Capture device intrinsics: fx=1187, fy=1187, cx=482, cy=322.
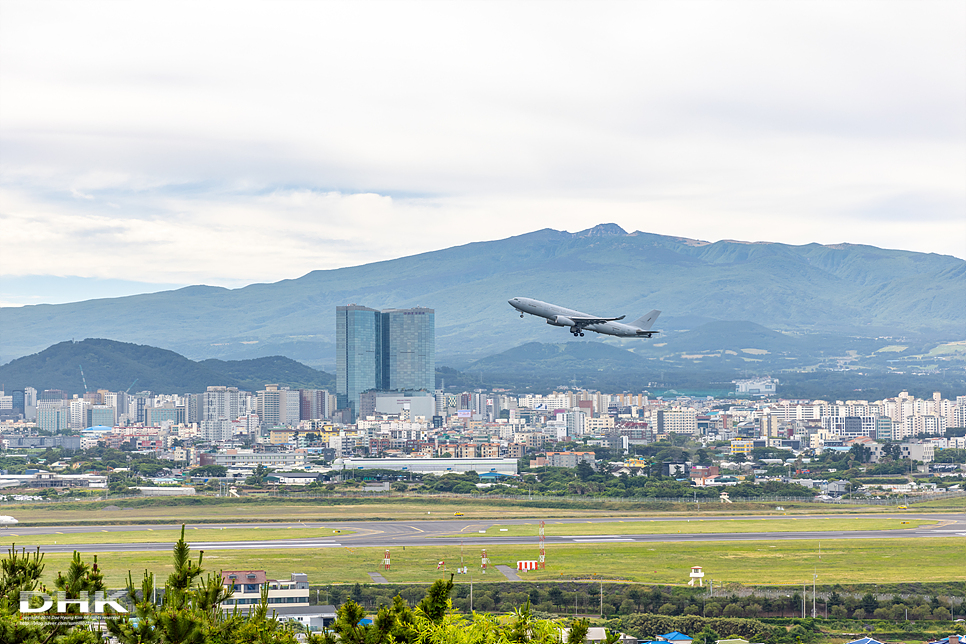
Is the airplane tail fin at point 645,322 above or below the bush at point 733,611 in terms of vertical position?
above

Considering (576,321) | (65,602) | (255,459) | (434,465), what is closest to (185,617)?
(65,602)

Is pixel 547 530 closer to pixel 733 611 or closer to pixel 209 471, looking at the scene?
pixel 733 611

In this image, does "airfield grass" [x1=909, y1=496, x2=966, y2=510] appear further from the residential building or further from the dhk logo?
the dhk logo

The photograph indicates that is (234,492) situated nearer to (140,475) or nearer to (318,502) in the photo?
(318,502)

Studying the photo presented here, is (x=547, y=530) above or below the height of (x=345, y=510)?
above

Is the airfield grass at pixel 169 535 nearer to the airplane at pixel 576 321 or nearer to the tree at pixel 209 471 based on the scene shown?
the airplane at pixel 576 321

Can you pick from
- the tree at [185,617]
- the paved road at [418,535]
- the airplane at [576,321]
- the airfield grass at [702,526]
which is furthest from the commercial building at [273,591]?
the airfield grass at [702,526]
